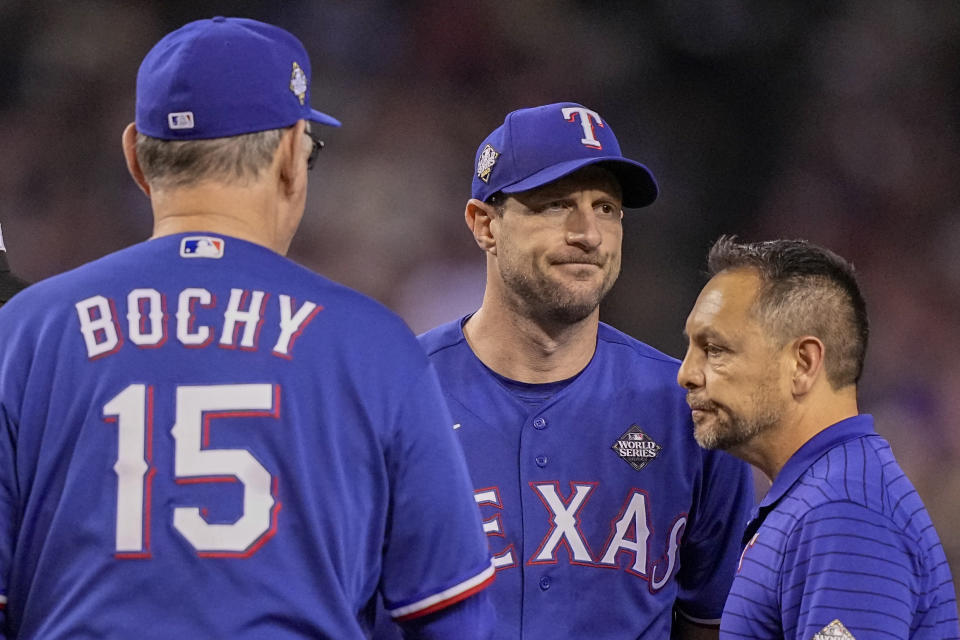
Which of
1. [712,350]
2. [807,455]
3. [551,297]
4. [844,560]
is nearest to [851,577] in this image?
[844,560]

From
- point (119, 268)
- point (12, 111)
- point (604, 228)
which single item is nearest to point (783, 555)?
point (604, 228)

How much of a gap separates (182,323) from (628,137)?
13.3ft

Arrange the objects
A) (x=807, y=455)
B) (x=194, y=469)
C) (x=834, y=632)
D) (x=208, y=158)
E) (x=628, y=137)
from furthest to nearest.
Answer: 1. (x=628, y=137)
2. (x=807, y=455)
3. (x=834, y=632)
4. (x=208, y=158)
5. (x=194, y=469)

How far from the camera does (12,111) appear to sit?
5105mm

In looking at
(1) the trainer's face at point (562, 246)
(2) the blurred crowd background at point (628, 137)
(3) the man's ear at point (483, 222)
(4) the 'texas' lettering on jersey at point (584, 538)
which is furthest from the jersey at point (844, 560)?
(2) the blurred crowd background at point (628, 137)

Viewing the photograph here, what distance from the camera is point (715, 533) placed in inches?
102

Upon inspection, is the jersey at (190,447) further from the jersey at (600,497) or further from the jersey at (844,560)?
the jersey at (600,497)

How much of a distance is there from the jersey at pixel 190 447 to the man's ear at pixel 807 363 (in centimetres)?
96

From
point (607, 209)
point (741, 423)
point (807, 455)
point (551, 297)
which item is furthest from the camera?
point (607, 209)

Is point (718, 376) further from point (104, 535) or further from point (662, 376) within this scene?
point (104, 535)

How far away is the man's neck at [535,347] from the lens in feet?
8.65

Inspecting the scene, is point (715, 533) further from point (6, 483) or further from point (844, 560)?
point (6, 483)

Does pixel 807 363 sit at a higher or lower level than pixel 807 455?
higher

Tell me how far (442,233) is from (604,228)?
8.92 feet
